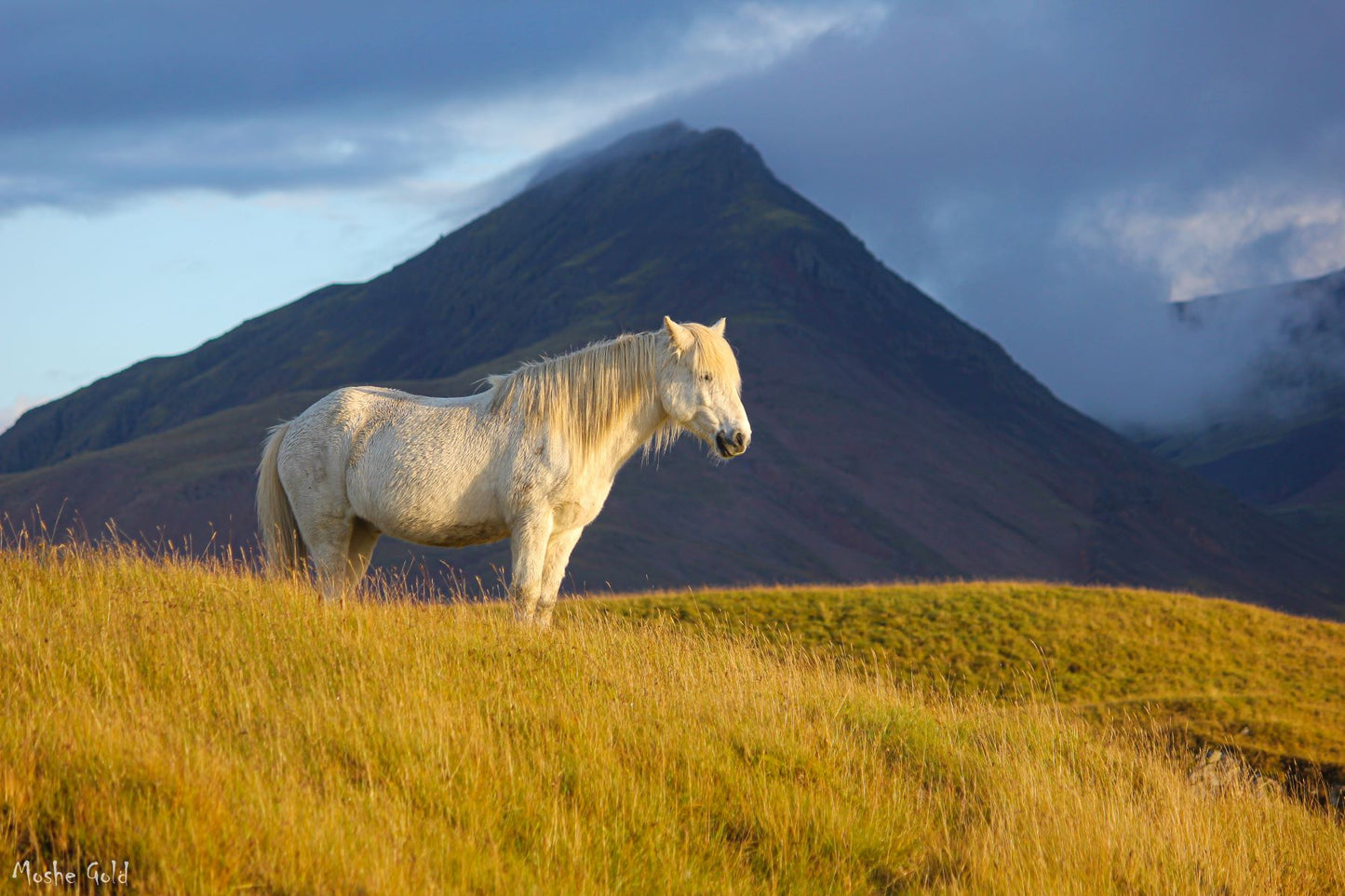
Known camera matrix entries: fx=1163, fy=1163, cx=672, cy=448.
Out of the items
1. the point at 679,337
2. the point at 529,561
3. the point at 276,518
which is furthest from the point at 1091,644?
the point at 276,518

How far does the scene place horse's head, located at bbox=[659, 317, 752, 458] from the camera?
821 centimetres

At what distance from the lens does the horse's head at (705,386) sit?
821 cm

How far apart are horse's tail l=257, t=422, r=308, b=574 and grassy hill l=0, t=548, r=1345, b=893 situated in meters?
0.98

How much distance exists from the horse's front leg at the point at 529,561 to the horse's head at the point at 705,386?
4.14 ft

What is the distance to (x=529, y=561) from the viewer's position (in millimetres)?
7977

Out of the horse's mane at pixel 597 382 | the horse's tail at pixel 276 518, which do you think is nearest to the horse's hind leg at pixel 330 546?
the horse's tail at pixel 276 518

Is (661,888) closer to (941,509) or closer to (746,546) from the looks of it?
(746,546)

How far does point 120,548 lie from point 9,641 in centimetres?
265

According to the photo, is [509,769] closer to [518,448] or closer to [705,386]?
[518,448]

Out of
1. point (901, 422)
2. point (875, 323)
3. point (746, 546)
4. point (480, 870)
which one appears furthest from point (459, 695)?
point (875, 323)

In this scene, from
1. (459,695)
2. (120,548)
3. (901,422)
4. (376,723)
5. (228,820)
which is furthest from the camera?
(901,422)

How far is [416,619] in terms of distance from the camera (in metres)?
7.50

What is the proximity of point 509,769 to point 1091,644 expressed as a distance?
1890 centimetres

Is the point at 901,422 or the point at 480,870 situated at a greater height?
the point at 901,422
